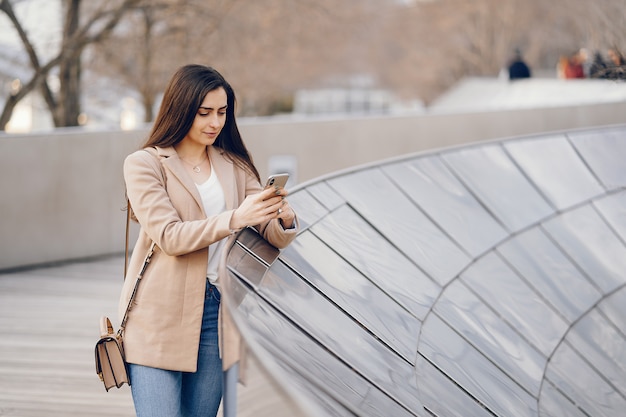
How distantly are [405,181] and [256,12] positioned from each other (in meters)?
22.4

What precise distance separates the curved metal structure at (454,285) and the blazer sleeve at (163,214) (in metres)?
0.20

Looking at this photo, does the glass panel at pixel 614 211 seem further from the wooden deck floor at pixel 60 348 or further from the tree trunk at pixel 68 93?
the tree trunk at pixel 68 93

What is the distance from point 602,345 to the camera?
7.14 metres

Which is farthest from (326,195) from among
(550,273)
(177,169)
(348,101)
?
(348,101)

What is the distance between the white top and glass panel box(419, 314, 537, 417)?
2062 mm

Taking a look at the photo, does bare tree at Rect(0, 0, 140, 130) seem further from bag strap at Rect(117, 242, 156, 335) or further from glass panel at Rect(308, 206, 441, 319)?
bag strap at Rect(117, 242, 156, 335)

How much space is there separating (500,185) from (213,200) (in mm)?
4989

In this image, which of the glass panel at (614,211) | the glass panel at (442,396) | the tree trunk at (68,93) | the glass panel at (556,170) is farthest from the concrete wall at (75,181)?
the tree trunk at (68,93)

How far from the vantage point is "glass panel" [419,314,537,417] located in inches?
210

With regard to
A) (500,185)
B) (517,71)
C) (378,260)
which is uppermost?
(378,260)

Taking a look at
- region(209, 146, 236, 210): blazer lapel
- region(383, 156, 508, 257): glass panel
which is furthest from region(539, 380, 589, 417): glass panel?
region(209, 146, 236, 210): blazer lapel

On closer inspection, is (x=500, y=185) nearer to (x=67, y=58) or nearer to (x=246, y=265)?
(x=246, y=265)

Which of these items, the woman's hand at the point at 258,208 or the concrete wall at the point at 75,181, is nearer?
the woman's hand at the point at 258,208

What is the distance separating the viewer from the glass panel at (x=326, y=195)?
19.2 feet
